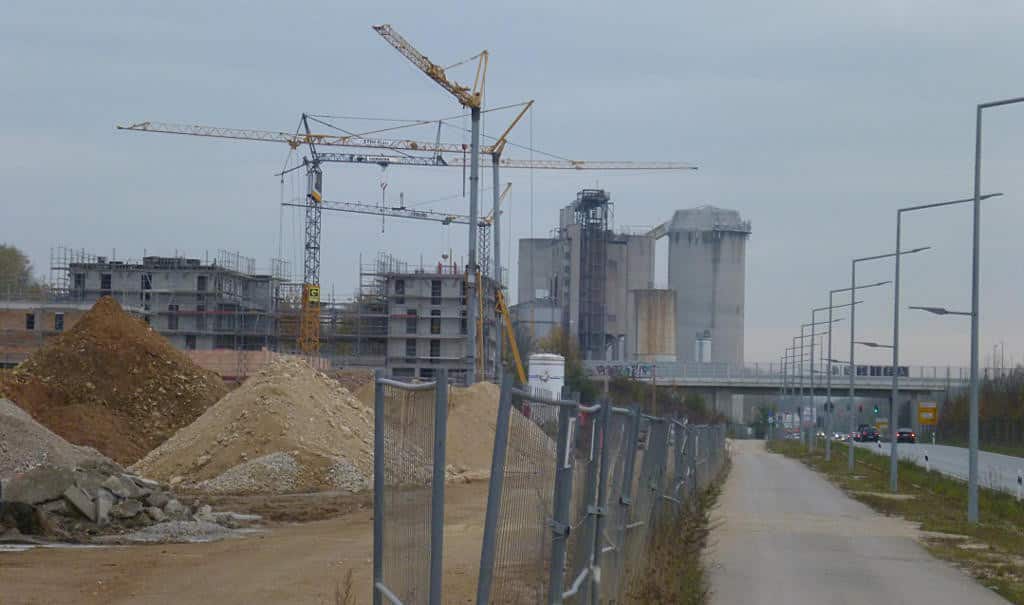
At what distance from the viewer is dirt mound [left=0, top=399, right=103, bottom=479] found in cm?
2555

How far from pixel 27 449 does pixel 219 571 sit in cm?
1177

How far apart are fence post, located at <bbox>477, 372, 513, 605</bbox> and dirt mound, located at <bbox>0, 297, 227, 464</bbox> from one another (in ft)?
99.1

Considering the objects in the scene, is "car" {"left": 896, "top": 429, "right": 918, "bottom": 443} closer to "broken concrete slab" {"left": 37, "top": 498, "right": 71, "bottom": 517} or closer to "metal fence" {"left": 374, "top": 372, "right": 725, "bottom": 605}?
"broken concrete slab" {"left": 37, "top": 498, "right": 71, "bottom": 517}

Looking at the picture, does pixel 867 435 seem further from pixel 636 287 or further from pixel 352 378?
pixel 352 378

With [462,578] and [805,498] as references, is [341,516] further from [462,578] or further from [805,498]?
[805,498]

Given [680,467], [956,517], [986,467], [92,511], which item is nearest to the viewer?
[92,511]

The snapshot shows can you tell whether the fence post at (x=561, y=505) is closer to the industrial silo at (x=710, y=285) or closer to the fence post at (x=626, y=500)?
the fence post at (x=626, y=500)

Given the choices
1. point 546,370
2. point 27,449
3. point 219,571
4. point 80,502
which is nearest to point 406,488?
point 219,571

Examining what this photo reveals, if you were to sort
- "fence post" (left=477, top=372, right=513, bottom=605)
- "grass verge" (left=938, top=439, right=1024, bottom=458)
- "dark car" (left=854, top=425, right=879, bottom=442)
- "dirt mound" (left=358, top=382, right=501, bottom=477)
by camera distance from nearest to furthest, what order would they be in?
"fence post" (left=477, top=372, right=513, bottom=605) < "dirt mound" (left=358, top=382, right=501, bottom=477) < "grass verge" (left=938, top=439, right=1024, bottom=458) < "dark car" (left=854, top=425, right=879, bottom=442)

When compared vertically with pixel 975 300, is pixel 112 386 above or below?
below

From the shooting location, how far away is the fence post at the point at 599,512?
9859 mm

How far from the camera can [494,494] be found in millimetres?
6973

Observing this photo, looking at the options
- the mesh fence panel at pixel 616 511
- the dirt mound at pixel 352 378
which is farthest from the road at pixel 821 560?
the dirt mound at pixel 352 378

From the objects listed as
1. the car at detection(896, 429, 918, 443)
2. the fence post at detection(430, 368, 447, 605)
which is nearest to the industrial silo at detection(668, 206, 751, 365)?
the car at detection(896, 429, 918, 443)
